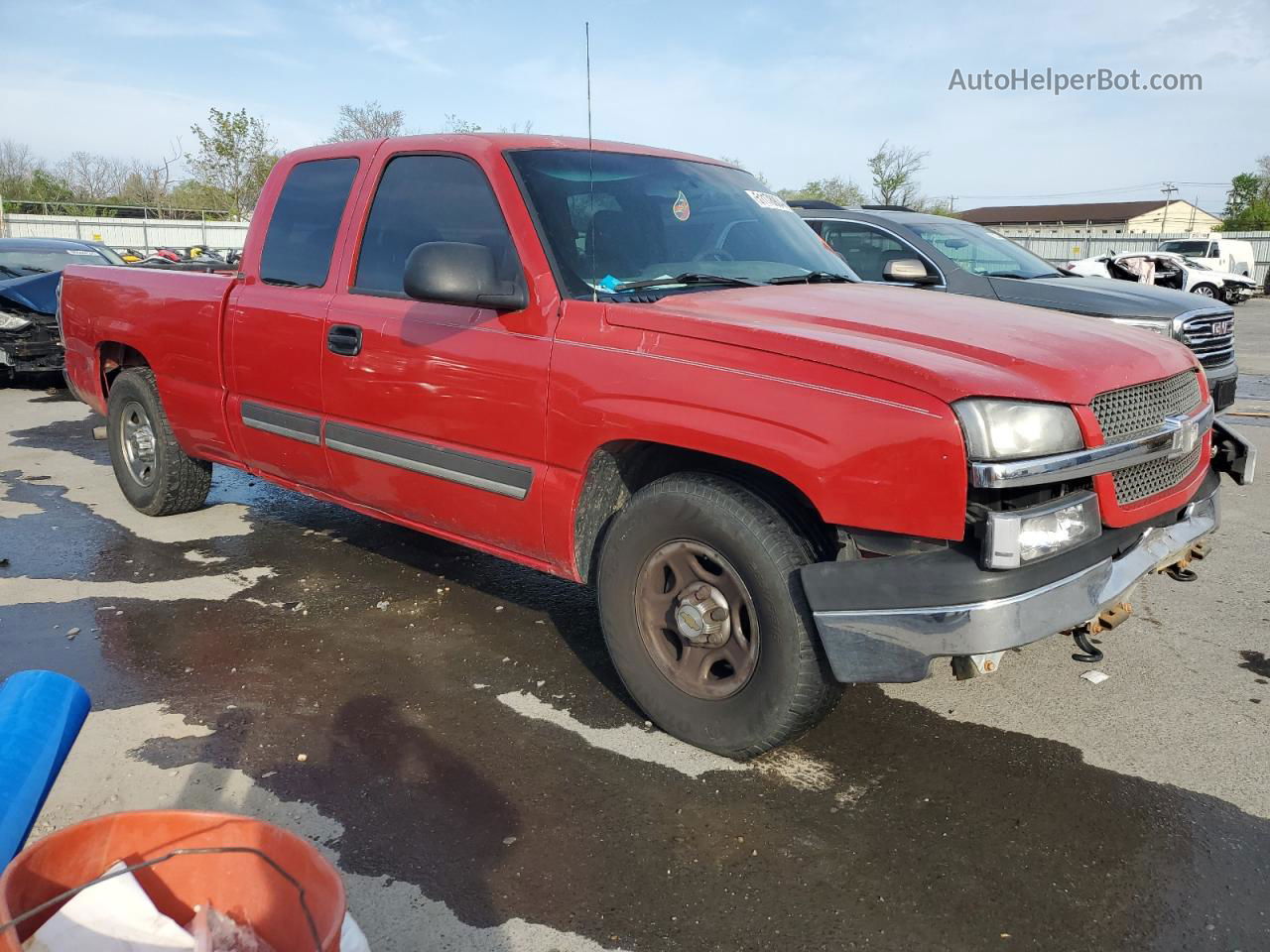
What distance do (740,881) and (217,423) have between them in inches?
140

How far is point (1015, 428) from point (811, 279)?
5.11ft

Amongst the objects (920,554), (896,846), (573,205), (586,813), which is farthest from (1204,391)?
(586,813)

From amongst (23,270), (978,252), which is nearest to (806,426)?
(978,252)

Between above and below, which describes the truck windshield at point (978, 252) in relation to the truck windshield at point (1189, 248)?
below

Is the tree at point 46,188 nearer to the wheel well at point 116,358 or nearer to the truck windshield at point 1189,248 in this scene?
A: the truck windshield at point 1189,248

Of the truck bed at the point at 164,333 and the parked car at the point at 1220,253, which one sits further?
the parked car at the point at 1220,253

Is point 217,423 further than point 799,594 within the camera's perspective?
Yes

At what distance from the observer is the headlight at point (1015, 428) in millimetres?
2482

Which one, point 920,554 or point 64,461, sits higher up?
point 920,554

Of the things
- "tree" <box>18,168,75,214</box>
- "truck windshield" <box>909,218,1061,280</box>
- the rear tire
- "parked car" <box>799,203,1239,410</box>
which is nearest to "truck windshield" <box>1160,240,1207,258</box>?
"truck windshield" <box>909,218,1061,280</box>

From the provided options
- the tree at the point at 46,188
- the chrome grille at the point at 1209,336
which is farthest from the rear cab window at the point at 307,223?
the tree at the point at 46,188

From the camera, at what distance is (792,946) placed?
2.31 metres

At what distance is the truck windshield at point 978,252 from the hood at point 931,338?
4712 millimetres

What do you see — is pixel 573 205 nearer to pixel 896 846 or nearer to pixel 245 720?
pixel 245 720
